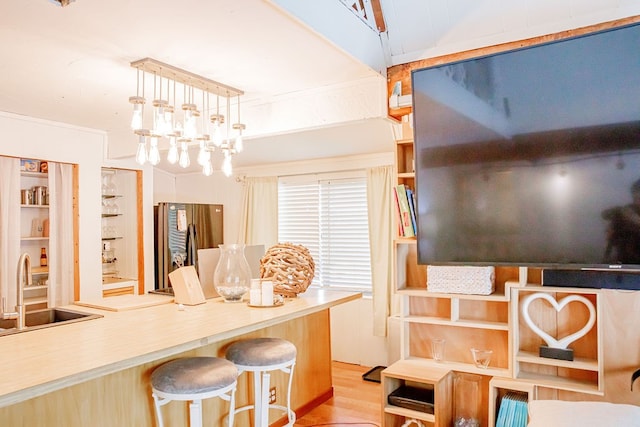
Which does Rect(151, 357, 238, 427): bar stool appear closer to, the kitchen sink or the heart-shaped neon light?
the kitchen sink

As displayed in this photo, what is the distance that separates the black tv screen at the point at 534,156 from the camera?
1865 millimetres

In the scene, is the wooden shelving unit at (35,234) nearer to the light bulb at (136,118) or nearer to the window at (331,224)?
the light bulb at (136,118)

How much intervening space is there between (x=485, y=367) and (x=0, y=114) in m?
3.95

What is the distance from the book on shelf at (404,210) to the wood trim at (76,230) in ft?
10.1

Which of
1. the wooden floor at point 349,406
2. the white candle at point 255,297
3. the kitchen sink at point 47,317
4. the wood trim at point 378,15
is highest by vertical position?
the wood trim at point 378,15

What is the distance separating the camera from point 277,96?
11.0 feet

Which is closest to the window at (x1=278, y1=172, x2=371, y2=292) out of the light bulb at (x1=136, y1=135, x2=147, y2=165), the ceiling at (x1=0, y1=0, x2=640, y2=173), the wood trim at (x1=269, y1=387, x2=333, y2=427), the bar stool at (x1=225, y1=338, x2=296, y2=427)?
the ceiling at (x1=0, y1=0, x2=640, y2=173)

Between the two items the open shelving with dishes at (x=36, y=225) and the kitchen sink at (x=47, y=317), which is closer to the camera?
the kitchen sink at (x=47, y=317)

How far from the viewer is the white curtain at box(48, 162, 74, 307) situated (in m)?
4.00

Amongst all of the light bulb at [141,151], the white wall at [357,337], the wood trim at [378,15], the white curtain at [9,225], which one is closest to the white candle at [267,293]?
the light bulb at [141,151]

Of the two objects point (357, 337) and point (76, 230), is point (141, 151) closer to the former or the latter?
point (76, 230)

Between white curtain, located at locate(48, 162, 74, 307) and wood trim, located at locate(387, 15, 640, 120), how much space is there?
119 inches

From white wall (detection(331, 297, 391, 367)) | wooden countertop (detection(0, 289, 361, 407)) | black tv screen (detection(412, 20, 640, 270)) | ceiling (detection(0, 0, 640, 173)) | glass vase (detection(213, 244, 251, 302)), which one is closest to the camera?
wooden countertop (detection(0, 289, 361, 407))

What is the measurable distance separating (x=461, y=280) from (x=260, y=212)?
292cm
